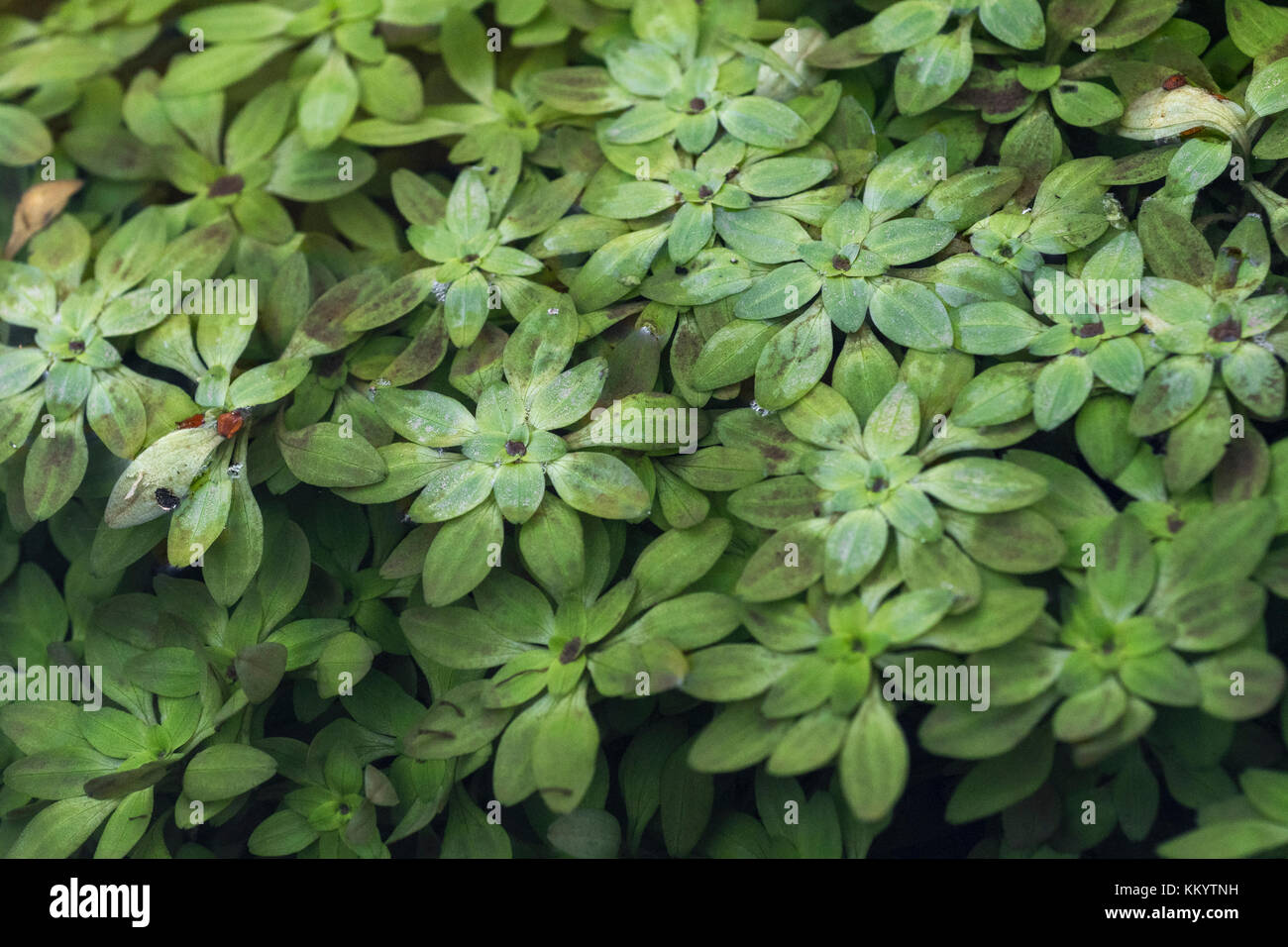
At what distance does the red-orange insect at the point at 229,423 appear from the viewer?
1.12m

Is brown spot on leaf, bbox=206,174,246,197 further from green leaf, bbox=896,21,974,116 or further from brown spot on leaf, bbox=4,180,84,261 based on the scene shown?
green leaf, bbox=896,21,974,116

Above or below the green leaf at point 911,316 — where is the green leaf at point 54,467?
below

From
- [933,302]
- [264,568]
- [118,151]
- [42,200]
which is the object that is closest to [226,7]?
[118,151]

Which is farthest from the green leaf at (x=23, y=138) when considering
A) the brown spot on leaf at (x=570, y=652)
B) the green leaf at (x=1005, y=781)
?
the green leaf at (x=1005, y=781)

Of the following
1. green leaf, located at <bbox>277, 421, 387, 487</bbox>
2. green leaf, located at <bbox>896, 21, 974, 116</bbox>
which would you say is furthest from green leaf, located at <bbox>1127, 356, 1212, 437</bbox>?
green leaf, located at <bbox>277, 421, 387, 487</bbox>

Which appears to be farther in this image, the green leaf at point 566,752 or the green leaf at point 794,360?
the green leaf at point 794,360

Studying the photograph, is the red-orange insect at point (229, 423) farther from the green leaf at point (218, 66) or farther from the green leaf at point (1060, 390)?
the green leaf at point (1060, 390)

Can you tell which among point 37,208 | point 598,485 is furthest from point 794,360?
point 37,208

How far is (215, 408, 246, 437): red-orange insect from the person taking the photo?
112 cm

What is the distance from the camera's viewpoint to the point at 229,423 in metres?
1.12

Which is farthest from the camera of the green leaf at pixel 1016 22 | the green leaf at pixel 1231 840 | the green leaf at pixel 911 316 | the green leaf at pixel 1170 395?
the green leaf at pixel 1016 22
